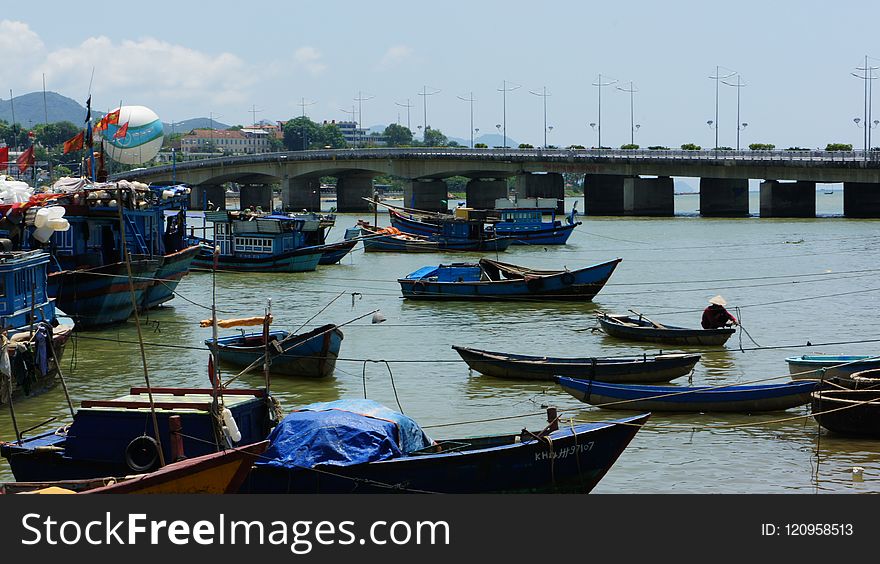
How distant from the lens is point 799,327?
4109 centimetres

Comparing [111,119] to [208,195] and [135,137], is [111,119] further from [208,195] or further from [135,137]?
[208,195]

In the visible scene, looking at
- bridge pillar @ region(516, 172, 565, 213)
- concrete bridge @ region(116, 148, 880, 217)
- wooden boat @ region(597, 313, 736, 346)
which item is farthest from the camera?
bridge pillar @ region(516, 172, 565, 213)

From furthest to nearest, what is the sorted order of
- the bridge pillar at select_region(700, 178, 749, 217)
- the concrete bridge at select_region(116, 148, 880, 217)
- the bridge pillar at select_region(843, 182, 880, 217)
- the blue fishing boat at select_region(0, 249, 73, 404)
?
the bridge pillar at select_region(700, 178, 749, 217), the bridge pillar at select_region(843, 182, 880, 217), the concrete bridge at select_region(116, 148, 880, 217), the blue fishing boat at select_region(0, 249, 73, 404)

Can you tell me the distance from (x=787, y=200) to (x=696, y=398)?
8825cm

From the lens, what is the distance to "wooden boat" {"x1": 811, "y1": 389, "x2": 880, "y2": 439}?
23.3 metres

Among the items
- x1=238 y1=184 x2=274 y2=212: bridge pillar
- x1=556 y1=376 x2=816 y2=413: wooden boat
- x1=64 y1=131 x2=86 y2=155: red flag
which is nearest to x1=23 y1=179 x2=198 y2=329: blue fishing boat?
x1=64 y1=131 x2=86 y2=155: red flag

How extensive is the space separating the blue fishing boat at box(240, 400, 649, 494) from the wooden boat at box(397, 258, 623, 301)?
28.6m

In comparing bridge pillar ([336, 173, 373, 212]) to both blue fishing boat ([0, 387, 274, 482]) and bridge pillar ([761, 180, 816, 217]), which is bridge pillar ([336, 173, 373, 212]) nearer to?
bridge pillar ([761, 180, 816, 217])

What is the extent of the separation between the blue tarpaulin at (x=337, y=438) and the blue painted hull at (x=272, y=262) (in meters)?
44.5

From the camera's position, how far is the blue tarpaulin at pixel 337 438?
58.7 ft

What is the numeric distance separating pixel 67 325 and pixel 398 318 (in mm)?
15236

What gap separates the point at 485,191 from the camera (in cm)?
13588
